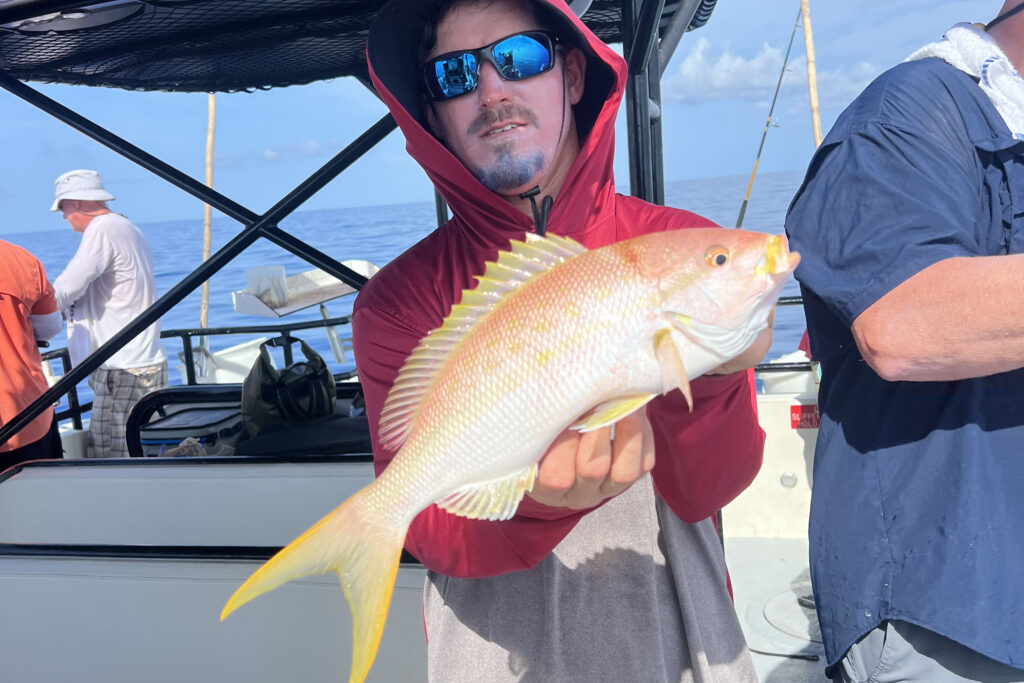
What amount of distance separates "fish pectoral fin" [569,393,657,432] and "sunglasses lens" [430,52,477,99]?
0.97 m

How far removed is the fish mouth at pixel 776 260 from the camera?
1091 mm

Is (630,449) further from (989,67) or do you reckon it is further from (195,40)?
(195,40)

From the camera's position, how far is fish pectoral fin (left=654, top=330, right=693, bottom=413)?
1.09 meters

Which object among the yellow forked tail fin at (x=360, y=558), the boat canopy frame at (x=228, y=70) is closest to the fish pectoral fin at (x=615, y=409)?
the yellow forked tail fin at (x=360, y=558)

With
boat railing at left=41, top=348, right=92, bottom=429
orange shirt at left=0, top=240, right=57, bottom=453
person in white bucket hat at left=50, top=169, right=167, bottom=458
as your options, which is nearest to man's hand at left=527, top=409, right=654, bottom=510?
orange shirt at left=0, top=240, right=57, bottom=453

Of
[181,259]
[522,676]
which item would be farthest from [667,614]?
[181,259]

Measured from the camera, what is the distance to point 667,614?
1.65 metres

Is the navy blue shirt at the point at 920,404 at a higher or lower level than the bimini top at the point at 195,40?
lower

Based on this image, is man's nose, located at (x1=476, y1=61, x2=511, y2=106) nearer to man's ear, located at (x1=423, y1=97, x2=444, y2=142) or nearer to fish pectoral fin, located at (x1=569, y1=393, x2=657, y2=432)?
man's ear, located at (x1=423, y1=97, x2=444, y2=142)

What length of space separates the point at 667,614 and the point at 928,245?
3.08ft

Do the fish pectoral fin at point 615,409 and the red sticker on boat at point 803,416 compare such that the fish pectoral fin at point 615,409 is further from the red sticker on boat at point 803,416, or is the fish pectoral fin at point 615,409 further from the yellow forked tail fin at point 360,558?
the red sticker on boat at point 803,416

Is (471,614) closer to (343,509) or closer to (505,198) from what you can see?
(343,509)

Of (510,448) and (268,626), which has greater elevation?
(510,448)

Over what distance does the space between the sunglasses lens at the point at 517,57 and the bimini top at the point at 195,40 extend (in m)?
0.78
